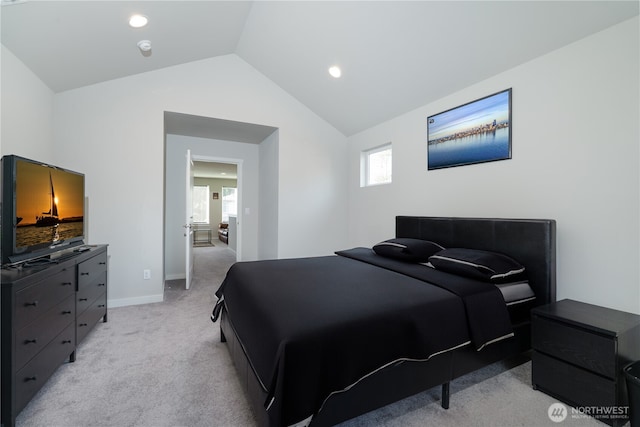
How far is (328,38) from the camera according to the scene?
305 cm

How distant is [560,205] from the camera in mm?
2232

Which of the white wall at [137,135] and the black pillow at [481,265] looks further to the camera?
the white wall at [137,135]

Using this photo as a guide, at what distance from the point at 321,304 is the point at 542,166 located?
220cm

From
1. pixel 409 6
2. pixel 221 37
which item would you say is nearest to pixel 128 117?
pixel 221 37

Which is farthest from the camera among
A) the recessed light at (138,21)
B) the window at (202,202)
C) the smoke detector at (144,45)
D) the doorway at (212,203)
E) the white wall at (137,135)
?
the window at (202,202)

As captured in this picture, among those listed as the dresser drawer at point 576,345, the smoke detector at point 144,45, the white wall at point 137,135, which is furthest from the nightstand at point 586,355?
the smoke detector at point 144,45

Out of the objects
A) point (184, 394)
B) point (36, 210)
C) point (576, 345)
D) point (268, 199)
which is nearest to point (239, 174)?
point (268, 199)

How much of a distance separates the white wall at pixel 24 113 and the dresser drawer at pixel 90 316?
4.71 feet

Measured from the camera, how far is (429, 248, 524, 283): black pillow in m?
2.03

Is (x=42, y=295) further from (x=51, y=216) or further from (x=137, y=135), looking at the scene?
(x=137, y=135)

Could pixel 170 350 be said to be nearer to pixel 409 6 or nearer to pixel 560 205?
pixel 560 205

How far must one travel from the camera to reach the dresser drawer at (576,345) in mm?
1521

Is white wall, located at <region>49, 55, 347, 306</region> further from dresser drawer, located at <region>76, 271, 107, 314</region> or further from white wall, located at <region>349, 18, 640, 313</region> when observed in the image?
white wall, located at <region>349, 18, 640, 313</region>

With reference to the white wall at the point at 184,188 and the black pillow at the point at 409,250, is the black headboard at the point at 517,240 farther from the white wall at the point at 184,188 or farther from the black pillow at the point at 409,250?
the white wall at the point at 184,188
